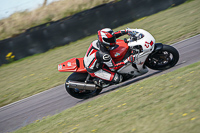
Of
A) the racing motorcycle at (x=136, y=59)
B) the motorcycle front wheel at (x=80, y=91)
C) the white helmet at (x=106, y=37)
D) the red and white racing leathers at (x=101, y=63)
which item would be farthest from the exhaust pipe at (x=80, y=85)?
the white helmet at (x=106, y=37)

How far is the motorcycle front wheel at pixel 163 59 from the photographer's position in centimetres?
631

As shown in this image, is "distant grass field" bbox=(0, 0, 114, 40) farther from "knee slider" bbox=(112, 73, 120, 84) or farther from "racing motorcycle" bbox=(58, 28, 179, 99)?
"knee slider" bbox=(112, 73, 120, 84)

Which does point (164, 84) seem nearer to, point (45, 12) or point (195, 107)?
point (195, 107)

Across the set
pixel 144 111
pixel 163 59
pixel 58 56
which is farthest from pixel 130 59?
pixel 58 56

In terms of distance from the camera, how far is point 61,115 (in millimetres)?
6156

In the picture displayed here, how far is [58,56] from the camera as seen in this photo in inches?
524

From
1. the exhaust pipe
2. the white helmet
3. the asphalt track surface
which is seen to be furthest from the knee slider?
the white helmet

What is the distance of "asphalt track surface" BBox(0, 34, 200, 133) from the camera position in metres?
6.93

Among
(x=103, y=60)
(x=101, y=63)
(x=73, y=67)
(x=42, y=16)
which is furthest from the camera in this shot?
(x=42, y=16)

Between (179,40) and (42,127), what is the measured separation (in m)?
6.88

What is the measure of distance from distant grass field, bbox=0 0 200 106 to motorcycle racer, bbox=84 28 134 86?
10.1 ft

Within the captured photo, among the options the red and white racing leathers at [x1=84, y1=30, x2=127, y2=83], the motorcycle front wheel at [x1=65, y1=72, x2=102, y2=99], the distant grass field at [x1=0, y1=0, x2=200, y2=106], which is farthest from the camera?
the distant grass field at [x1=0, y1=0, x2=200, y2=106]

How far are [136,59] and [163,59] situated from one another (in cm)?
77

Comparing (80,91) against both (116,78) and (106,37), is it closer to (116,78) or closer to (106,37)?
(116,78)
